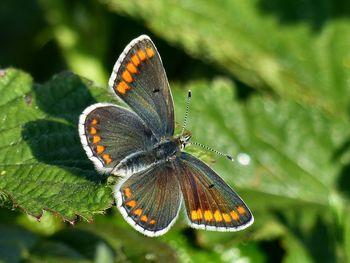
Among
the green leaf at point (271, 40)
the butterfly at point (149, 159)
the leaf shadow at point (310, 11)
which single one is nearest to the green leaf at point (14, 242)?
the butterfly at point (149, 159)

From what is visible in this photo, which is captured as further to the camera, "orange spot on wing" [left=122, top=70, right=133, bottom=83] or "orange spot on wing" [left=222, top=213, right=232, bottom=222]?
"orange spot on wing" [left=122, top=70, right=133, bottom=83]

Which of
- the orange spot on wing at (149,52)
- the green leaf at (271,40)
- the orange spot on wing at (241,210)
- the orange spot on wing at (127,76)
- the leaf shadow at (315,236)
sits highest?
the orange spot on wing at (149,52)

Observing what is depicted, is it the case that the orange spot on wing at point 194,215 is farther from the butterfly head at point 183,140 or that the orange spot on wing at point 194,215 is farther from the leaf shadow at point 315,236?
the leaf shadow at point 315,236

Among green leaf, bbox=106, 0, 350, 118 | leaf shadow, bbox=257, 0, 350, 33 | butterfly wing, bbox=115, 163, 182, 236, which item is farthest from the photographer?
leaf shadow, bbox=257, 0, 350, 33

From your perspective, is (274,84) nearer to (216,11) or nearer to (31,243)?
(216,11)

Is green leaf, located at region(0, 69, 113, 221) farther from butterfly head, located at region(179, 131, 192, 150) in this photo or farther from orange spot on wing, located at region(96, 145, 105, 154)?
butterfly head, located at region(179, 131, 192, 150)

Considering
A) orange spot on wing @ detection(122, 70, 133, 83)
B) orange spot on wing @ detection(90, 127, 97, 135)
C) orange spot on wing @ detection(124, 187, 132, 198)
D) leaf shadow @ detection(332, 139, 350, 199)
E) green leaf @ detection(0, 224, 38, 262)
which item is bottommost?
green leaf @ detection(0, 224, 38, 262)

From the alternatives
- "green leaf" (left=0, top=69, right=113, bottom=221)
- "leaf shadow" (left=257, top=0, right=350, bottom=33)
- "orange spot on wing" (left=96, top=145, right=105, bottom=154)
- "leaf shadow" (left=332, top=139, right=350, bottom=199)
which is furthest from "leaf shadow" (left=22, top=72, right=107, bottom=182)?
"leaf shadow" (left=257, top=0, right=350, bottom=33)
